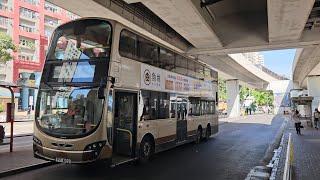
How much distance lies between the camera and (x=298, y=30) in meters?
17.7

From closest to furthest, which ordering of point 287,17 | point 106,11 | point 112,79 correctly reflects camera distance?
point 112,79, point 106,11, point 287,17

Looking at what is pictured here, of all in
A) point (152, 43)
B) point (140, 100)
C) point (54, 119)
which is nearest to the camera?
point (54, 119)

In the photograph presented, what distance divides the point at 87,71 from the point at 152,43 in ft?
11.7

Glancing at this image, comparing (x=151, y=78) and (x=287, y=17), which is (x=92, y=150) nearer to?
(x=151, y=78)

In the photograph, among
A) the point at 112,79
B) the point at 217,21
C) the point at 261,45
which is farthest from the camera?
the point at 261,45

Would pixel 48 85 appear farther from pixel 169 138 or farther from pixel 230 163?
pixel 230 163

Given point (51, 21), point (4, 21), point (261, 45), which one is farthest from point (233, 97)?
point (4, 21)

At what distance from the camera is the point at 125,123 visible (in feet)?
34.2

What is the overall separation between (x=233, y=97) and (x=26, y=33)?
36.0 m

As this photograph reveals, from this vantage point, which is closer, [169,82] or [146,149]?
[146,149]

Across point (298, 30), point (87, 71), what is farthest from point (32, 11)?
point (87, 71)

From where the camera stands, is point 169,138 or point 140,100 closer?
point 140,100

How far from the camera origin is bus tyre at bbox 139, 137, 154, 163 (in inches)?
431

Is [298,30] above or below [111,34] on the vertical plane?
above
